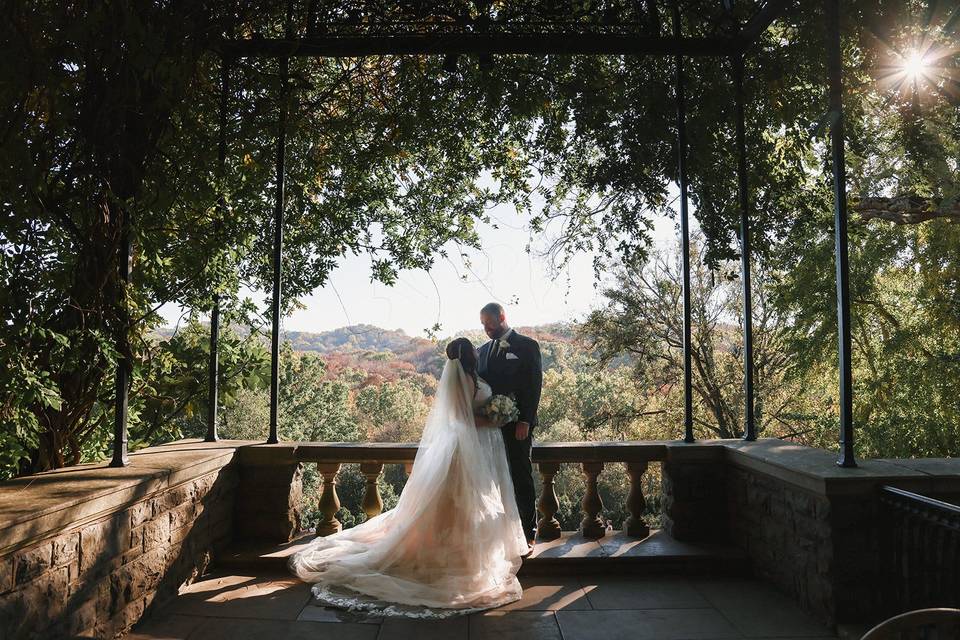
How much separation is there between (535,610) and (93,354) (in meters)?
2.50

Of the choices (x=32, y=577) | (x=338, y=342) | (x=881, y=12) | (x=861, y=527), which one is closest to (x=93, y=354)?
(x=32, y=577)

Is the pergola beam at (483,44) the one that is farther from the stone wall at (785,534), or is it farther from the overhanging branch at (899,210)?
the overhanging branch at (899,210)

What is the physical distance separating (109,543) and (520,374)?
2.48 m

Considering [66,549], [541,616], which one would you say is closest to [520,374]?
[541,616]

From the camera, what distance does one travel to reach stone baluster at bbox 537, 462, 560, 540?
420 centimetres

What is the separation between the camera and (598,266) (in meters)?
5.60

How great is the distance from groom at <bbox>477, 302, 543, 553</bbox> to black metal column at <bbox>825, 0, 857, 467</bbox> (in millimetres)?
1731

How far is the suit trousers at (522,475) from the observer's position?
13.4ft

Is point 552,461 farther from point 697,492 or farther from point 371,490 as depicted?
point 371,490

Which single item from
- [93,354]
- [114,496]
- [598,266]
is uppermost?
[598,266]

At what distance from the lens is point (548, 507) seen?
14.0 feet

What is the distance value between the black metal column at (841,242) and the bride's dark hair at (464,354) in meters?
2.06

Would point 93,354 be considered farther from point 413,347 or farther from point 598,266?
point 413,347

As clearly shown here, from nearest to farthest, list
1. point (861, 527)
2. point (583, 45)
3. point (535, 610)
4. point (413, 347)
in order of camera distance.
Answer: point (861, 527), point (535, 610), point (583, 45), point (413, 347)
